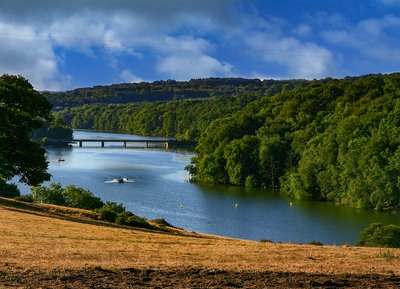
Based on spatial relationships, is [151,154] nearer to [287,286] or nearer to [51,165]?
[51,165]

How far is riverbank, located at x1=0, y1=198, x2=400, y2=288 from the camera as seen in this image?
15688mm

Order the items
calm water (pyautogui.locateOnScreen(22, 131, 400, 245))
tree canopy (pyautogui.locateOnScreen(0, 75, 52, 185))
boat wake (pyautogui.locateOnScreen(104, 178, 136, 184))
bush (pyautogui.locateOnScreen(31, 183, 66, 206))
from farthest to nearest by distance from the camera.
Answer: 1. boat wake (pyautogui.locateOnScreen(104, 178, 136, 184))
2. calm water (pyautogui.locateOnScreen(22, 131, 400, 245))
3. bush (pyautogui.locateOnScreen(31, 183, 66, 206))
4. tree canopy (pyautogui.locateOnScreen(0, 75, 52, 185))

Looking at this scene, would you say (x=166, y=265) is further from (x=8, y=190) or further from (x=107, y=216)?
(x=8, y=190)

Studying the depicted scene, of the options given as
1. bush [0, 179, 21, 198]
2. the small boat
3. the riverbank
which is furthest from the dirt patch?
the small boat

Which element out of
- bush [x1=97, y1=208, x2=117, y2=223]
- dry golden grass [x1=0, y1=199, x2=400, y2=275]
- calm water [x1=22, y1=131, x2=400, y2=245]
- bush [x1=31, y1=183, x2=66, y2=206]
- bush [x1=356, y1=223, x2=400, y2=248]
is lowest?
calm water [x1=22, y1=131, x2=400, y2=245]

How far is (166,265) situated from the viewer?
18406 mm

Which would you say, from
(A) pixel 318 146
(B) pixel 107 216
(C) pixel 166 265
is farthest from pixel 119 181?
(C) pixel 166 265

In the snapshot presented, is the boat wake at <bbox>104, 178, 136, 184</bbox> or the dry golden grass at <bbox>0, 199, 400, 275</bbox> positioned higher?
the dry golden grass at <bbox>0, 199, 400, 275</bbox>

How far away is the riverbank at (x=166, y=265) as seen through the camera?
51.5ft

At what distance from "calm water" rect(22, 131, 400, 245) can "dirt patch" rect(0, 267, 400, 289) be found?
161 feet

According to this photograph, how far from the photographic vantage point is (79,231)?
30.2 meters

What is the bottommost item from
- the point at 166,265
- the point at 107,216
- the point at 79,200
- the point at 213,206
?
the point at 213,206

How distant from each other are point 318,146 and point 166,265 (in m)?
105

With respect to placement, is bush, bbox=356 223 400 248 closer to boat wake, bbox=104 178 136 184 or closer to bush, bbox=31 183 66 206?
bush, bbox=31 183 66 206
